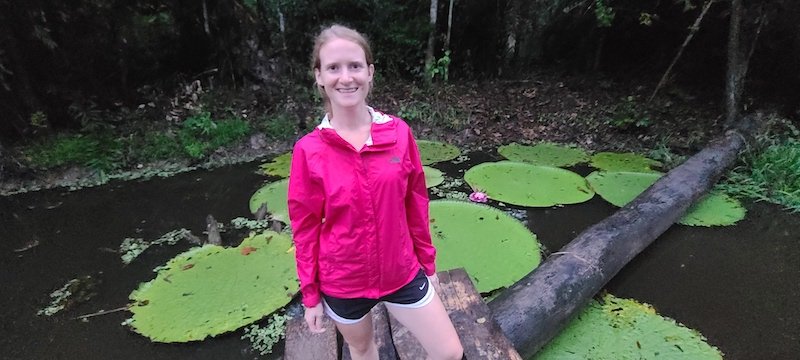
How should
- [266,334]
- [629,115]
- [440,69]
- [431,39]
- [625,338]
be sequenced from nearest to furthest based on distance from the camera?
1. [625,338]
2. [266,334]
3. [629,115]
4. [440,69]
5. [431,39]

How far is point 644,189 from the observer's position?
3.55 m

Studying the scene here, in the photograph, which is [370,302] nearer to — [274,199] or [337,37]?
[337,37]

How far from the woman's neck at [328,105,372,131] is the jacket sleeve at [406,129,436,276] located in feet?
0.48

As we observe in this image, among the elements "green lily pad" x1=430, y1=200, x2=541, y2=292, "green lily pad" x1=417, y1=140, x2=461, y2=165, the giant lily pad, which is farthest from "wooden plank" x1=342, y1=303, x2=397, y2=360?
"green lily pad" x1=417, y1=140, x2=461, y2=165

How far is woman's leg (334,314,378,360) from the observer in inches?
51.0

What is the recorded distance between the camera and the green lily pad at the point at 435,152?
4398 mm

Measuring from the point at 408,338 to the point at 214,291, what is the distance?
126 cm

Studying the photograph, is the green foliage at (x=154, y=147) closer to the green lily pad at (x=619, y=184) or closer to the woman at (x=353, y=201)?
the woman at (x=353, y=201)

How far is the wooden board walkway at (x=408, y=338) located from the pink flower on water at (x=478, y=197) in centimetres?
167

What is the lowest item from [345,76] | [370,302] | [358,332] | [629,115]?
[629,115]

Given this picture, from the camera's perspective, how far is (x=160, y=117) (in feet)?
A: 15.8

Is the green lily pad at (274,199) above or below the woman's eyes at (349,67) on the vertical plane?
below


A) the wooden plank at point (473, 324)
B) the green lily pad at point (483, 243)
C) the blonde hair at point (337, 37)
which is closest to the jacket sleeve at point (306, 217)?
the blonde hair at point (337, 37)

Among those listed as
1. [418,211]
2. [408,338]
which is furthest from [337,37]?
[408,338]
